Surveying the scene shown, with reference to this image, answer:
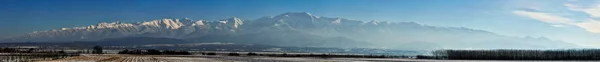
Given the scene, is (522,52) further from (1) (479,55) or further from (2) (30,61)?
(2) (30,61)

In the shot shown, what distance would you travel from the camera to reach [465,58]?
91938mm

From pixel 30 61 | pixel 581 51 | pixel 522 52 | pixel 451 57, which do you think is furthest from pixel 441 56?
pixel 30 61

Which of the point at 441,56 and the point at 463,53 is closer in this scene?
the point at 463,53

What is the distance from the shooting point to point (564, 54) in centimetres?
9019

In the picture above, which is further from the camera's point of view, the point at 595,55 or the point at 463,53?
the point at 463,53

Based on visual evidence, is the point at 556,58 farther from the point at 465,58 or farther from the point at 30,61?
the point at 30,61

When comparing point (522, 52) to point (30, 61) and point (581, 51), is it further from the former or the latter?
point (30, 61)

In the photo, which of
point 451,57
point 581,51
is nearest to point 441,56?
point 451,57

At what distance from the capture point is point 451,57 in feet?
316

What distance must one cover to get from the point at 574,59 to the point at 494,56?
31.2ft

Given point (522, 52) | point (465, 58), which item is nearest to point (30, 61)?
point (465, 58)

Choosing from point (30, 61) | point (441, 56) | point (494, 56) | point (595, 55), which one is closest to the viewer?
point (30, 61)

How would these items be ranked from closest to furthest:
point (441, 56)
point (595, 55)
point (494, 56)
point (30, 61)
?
1. point (30, 61)
2. point (595, 55)
3. point (494, 56)
4. point (441, 56)

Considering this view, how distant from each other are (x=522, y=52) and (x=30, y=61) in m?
56.7
